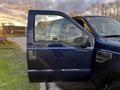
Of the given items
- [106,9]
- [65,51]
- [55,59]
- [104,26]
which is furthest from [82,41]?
[106,9]

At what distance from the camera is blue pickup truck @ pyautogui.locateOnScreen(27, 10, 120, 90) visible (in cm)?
575

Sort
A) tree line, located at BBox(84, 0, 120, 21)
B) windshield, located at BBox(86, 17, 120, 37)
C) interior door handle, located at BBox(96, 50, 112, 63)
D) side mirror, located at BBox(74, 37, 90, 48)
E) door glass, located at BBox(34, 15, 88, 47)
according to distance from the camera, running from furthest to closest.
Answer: tree line, located at BBox(84, 0, 120, 21), windshield, located at BBox(86, 17, 120, 37), door glass, located at BBox(34, 15, 88, 47), side mirror, located at BBox(74, 37, 90, 48), interior door handle, located at BBox(96, 50, 112, 63)

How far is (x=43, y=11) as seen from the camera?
19.3 feet

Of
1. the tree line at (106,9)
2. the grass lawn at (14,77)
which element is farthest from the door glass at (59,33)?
the tree line at (106,9)

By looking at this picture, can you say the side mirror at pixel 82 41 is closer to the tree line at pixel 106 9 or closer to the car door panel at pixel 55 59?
the car door panel at pixel 55 59

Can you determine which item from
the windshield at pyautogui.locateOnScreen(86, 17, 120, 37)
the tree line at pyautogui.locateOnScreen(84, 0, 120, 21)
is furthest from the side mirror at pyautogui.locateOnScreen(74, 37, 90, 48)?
the tree line at pyautogui.locateOnScreen(84, 0, 120, 21)

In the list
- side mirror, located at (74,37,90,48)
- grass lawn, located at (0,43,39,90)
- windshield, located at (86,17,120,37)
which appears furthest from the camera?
grass lawn, located at (0,43,39,90)

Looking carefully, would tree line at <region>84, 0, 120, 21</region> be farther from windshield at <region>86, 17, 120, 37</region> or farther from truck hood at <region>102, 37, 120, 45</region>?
truck hood at <region>102, 37, 120, 45</region>

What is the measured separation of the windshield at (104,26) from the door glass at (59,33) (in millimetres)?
462

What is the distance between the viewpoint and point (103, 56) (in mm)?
5574

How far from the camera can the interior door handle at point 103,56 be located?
5463mm

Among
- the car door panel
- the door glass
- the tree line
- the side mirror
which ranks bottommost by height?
the car door panel

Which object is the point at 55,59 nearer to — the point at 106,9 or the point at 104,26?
the point at 104,26

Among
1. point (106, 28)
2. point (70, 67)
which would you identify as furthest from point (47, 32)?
point (106, 28)
